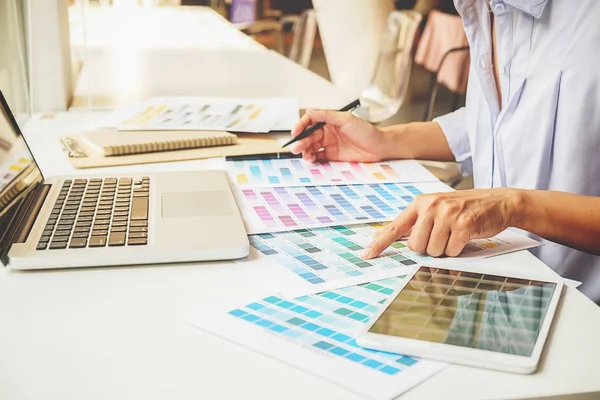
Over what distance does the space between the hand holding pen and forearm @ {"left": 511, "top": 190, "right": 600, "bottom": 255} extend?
15.6 inches

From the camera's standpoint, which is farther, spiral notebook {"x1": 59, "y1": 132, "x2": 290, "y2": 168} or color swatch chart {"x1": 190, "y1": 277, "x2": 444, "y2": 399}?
spiral notebook {"x1": 59, "y1": 132, "x2": 290, "y2": 168}

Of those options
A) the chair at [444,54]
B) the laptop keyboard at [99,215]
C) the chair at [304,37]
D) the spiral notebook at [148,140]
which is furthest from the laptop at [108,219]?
the chair at [304,37]

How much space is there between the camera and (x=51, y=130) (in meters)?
1.52

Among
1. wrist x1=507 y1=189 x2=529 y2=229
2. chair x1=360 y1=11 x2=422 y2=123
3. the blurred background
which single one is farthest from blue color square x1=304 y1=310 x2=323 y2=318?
chair x1=360 y1=11 x2=422 y2=123

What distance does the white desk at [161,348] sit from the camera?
0.60 meters

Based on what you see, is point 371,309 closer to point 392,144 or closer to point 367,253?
point 367,253

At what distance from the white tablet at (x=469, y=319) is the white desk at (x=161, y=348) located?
0.02 m

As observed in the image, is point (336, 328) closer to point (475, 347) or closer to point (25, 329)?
point (475, 347)

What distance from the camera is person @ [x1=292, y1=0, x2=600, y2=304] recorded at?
965mm

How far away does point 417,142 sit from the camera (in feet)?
4.67

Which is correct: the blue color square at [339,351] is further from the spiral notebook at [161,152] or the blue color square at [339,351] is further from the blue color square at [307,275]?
the spiral notebook at [161,152]

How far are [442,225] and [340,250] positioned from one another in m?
0.14

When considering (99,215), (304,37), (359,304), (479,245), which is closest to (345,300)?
(359,304)

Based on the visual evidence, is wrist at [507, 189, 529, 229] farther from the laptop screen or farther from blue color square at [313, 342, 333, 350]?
the laptop screen
